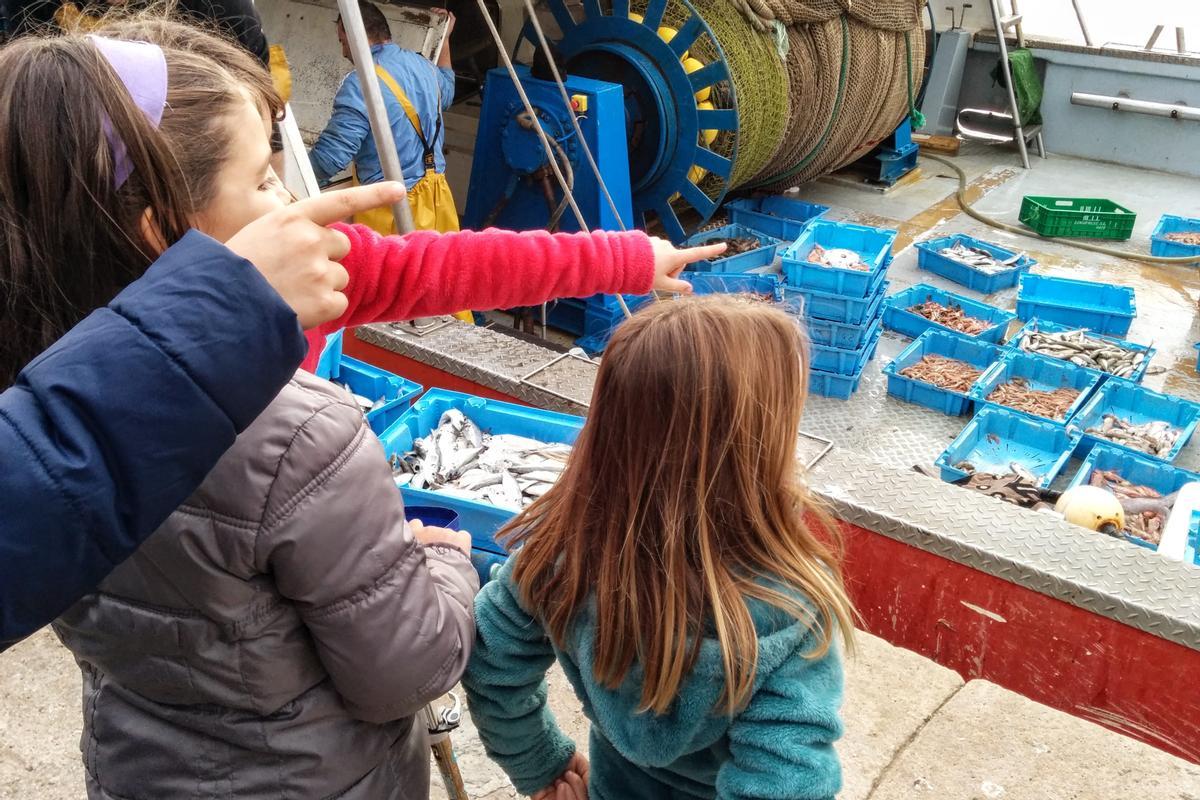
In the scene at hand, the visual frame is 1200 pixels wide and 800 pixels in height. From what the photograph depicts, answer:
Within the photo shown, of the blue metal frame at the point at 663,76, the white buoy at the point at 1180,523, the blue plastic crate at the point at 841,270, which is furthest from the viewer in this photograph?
the blue metal frame at the point at 663,76

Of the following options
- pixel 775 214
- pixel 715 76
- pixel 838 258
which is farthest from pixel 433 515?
pixel 775 214

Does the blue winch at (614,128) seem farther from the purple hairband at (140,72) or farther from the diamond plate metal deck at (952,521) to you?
the purple hairband at (140,72)

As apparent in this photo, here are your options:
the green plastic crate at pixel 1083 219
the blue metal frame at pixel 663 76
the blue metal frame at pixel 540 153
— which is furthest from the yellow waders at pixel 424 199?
the green plastic crate at pixel 1083 219

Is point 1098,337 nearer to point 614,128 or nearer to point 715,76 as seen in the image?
point 715,76

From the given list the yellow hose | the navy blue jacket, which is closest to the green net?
the yellow hose

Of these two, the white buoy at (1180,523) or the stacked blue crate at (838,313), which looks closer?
the white buoy at (1180,523)

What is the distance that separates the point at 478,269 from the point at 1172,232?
8537 mm

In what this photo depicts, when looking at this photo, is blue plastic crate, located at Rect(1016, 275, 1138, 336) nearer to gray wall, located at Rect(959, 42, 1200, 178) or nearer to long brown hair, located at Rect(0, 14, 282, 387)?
gray wall, located at Rect(959, 42, 1200, 178)

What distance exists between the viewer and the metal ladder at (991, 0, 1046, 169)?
32.9ft

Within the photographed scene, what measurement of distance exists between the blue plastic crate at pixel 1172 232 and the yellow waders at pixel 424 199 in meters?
5.98

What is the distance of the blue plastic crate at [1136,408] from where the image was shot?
215 inches

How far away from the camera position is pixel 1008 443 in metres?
5.40

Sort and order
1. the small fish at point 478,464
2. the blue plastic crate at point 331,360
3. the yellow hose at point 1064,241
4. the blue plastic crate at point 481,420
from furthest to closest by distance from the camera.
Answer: the yellow hose at point 1064,241
the blue plastic crate at point 331,360
the blue plastic crate at point 481,420
the small fish at point 478,464

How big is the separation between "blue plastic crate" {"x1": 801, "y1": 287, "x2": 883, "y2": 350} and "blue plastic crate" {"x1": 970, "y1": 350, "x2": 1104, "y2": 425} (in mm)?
725
